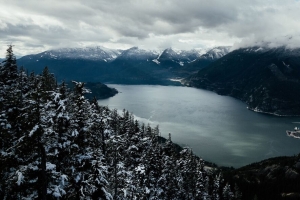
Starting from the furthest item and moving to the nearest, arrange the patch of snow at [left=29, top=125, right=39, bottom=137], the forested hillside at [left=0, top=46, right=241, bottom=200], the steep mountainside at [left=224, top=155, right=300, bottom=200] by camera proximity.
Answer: the steep mountainside at [left=224, top=155, right=300, bottom=200] < the forested hillside at [left=0, top=46, right=241, bottom=200] < the patch of snow at [left=29, top=125, right=39, bottom=137]

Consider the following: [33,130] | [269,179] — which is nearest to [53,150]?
[33,130]

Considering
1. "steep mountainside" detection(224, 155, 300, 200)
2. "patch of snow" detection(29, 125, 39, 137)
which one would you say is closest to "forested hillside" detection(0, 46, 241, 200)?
"patch of snow" detection(29, 125, 39, 137)

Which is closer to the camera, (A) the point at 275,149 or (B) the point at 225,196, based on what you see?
(B) the point at 225,196

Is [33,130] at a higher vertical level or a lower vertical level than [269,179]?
higher

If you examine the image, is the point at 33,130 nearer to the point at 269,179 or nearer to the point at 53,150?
the point at 53,150

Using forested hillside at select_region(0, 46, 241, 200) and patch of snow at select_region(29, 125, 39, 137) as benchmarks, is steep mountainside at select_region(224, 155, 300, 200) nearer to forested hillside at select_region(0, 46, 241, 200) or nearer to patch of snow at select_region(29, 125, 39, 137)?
forested hillside at select_region(0, 46, 241, 200)

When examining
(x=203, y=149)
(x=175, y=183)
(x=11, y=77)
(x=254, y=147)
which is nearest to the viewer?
(x=11, y=77)

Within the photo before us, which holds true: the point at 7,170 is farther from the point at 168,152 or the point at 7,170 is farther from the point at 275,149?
the point at 275,149

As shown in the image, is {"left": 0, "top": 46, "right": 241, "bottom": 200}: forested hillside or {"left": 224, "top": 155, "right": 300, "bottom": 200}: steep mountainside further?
{"left": 224, "top": 155, "right": 300, "bottom": 200}: steep mountainside

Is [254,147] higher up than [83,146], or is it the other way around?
[83,146]

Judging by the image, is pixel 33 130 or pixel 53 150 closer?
pixel 33 130

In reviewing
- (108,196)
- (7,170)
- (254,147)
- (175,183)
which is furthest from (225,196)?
(254,147)
